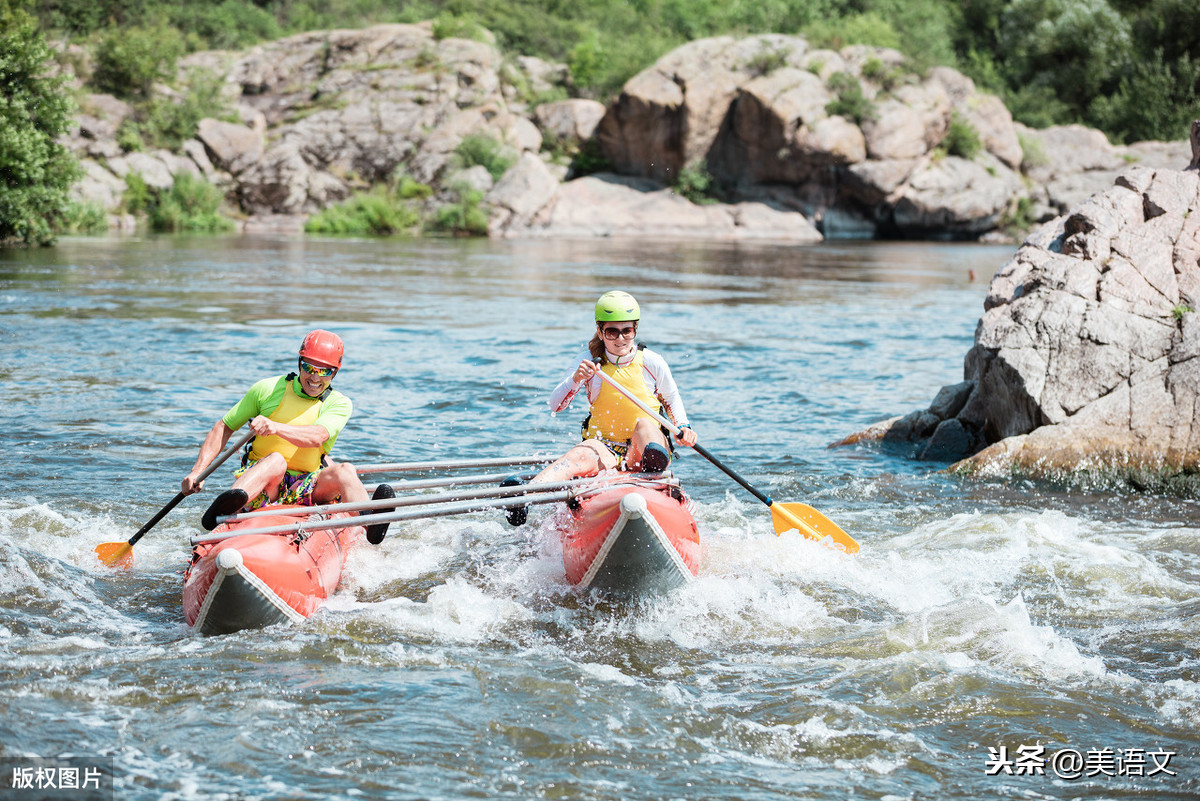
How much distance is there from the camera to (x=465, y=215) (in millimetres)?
39969

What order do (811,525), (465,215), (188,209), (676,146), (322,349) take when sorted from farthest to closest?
(676,146)
(465,215)
(188,209)
(811,525)
(322,349)

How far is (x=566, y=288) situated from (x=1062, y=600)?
659 inches

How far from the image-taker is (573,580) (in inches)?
257

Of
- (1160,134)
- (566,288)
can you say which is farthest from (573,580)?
(1160,134)

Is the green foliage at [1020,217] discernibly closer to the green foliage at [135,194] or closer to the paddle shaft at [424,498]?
the green foliage at [135,194]

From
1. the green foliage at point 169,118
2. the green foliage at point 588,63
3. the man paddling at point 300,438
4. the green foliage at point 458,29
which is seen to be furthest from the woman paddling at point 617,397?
the green foliage at point 458,29

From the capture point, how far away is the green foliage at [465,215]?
39.8m

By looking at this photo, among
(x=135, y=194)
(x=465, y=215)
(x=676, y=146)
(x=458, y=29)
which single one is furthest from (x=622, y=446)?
(x=458, y=29)

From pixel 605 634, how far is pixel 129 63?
42.1 meters

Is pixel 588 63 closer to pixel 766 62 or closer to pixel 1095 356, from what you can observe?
pixel 766 62

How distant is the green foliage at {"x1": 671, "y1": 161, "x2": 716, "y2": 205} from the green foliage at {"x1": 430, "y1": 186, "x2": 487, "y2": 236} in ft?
27.3

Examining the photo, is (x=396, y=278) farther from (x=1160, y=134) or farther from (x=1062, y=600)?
(x=1160, y=134)

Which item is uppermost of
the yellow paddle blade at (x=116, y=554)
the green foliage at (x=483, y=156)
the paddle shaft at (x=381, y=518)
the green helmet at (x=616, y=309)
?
the green foliage at (x=483, y=156)

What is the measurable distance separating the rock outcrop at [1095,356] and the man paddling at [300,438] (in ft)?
18.1
